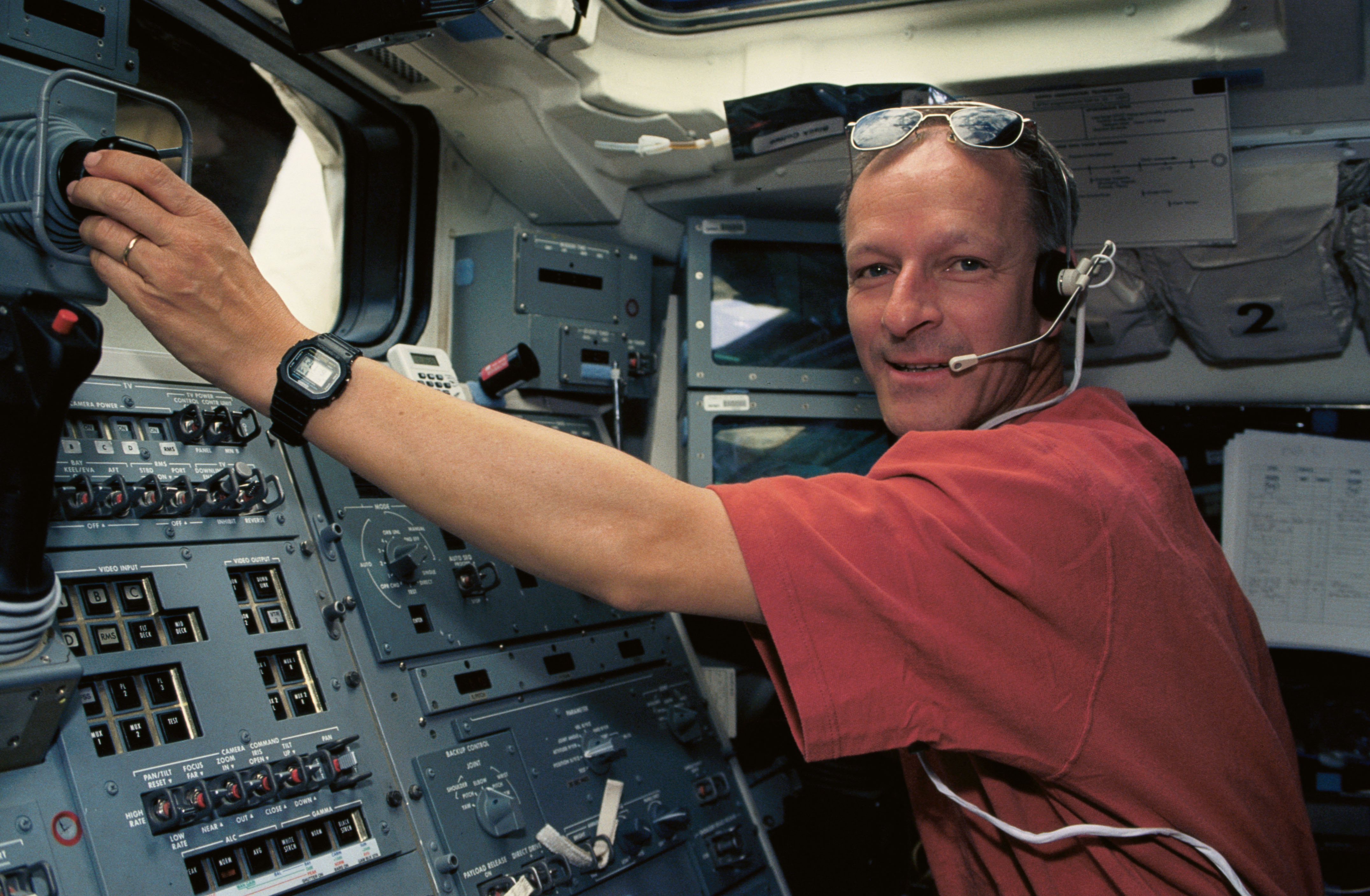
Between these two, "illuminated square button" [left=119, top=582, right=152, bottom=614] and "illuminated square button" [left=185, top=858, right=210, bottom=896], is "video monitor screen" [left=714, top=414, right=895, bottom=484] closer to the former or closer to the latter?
"illuminated square button" [left=119, top=582, right=152, bottom=614]

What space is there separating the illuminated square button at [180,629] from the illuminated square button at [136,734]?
14 centimetres

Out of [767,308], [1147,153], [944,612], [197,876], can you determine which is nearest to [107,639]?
[197,876]

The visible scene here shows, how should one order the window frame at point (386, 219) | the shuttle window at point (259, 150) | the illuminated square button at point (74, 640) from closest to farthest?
the illuminated square button at point (74, 640)
the shuttle window at point (259, 150)
the window frame at point (386, 219)

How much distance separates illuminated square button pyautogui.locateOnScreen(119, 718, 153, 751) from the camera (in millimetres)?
1463

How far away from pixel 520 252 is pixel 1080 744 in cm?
193

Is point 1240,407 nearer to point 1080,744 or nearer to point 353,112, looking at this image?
point 1080,744

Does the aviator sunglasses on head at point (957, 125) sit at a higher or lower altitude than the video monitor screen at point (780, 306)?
higher

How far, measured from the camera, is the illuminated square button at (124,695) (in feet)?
4.86

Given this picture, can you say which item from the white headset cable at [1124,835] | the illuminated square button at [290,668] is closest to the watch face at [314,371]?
the illuminated square button at [290,668]

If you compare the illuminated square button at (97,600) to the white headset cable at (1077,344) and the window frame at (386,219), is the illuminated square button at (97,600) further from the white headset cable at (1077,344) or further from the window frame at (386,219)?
the white headset cable at (1077,344)

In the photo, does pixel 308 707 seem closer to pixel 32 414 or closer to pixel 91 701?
pixel 91 701

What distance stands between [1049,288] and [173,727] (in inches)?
64.8

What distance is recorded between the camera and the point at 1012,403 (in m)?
1.72

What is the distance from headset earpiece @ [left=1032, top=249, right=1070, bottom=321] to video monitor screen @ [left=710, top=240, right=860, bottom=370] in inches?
52.3
